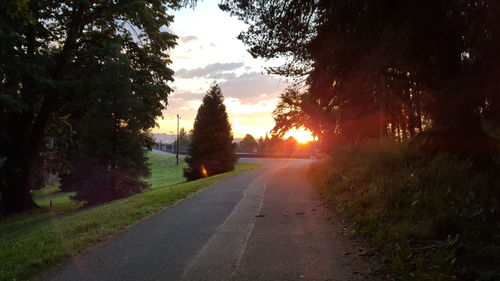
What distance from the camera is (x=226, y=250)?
817 cm

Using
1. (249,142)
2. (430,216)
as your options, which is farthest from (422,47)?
(249,142)

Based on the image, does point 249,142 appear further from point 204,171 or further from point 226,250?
point 226,250

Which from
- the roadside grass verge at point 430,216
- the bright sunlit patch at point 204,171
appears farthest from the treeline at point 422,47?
the bright sunlit patch at point 204,171

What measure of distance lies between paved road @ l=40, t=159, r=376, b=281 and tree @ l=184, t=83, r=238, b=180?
2627cm

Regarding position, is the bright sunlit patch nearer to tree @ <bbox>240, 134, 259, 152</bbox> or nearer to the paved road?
the paved road

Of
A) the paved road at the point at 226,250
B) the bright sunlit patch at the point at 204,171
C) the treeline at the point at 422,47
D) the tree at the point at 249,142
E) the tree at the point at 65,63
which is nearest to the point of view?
the paved road at the point at 226,250

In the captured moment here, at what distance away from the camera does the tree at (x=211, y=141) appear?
129ft

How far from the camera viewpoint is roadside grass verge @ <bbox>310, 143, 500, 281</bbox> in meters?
5.96

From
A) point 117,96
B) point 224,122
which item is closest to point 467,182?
point 117,96

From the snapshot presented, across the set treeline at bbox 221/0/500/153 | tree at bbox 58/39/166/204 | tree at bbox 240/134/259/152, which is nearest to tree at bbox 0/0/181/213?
tree at bbox 58/39/166/204

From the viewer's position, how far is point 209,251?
321 inches

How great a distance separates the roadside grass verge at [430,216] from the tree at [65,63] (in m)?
13.8

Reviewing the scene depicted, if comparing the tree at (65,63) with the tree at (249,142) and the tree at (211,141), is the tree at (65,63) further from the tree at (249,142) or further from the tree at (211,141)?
the tree at (249,142)

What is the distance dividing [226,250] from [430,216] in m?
3.47
